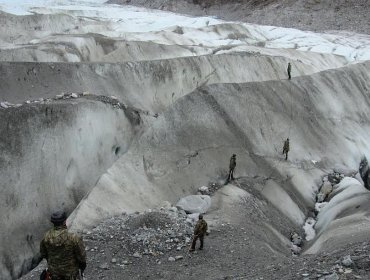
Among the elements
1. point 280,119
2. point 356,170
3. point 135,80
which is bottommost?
point 356,170

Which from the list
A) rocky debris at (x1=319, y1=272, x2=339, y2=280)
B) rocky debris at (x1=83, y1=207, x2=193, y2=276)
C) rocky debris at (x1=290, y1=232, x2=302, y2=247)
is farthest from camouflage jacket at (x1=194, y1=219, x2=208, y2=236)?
rocky debris at (x1=290, y1=232, x2=302, y2=247)

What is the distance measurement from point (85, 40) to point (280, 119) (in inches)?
523

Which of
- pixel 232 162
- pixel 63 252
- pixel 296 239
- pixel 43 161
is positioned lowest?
pixel 296 239

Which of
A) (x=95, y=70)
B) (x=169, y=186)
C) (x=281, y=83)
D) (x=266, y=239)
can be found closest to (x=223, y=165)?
(x=169, y=186)

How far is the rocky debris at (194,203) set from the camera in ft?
51.2

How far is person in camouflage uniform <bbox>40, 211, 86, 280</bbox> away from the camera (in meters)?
6.38

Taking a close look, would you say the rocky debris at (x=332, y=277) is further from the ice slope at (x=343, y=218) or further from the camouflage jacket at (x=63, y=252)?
the ice slope at (x=343, y=218)

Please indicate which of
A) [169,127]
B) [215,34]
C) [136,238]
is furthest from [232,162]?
[215,34]

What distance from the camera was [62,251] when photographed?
21.2 feet

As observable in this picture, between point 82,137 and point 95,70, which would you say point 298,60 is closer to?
point 95,70

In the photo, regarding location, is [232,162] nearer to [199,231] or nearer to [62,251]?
[199,231]

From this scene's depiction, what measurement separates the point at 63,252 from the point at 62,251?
23mm

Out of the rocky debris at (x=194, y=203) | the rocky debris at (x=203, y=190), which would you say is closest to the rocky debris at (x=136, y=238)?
the rocky debris at (x=194, y=203)

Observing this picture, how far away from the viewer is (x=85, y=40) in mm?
28906
